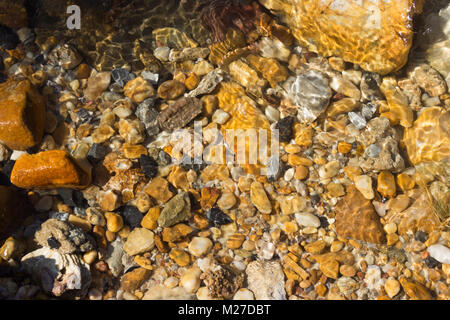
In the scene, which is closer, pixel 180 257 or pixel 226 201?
pixel 180 257

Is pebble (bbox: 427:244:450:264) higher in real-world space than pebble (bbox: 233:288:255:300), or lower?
higher

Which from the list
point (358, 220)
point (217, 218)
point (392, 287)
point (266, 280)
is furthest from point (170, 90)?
point (392, 287)

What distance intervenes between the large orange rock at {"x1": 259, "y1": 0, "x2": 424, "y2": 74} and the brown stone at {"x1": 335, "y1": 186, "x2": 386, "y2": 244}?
1.76 meters

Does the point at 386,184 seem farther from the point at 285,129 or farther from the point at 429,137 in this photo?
the point at 285,129

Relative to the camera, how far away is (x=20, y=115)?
4.08 meters

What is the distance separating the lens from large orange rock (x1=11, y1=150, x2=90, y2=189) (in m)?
3.79

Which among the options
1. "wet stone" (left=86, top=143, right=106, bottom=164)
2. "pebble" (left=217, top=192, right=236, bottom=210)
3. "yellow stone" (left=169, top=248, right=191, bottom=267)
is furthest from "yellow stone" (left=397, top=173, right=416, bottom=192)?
"wet stone" (left=86, top=143, right=106, bottom=164)

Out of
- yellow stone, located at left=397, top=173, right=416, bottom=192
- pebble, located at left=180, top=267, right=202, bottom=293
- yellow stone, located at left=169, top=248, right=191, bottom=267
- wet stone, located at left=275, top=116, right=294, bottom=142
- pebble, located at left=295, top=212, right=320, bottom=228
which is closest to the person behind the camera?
pebble, located at left=180, top=267, right=202, bottom=293

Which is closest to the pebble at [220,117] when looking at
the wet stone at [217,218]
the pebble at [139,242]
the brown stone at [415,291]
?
the wet stone at [217,218]

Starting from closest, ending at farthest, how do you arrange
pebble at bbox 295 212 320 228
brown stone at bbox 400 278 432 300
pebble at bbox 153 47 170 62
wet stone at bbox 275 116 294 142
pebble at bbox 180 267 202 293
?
brown stone at bbox 400 278 432 300, pebble at bbox 180 267 202 293, pebble at bbox 295 212 320 228, wet stone at bbox 275 116 294 142, pebble at bbox 153 47 170 62

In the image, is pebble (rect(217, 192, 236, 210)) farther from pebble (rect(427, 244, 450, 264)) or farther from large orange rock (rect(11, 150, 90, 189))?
pebble (rect(427, 244, 450, 264))

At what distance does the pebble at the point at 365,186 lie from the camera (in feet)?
12.6

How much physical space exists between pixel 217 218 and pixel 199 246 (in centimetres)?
38
